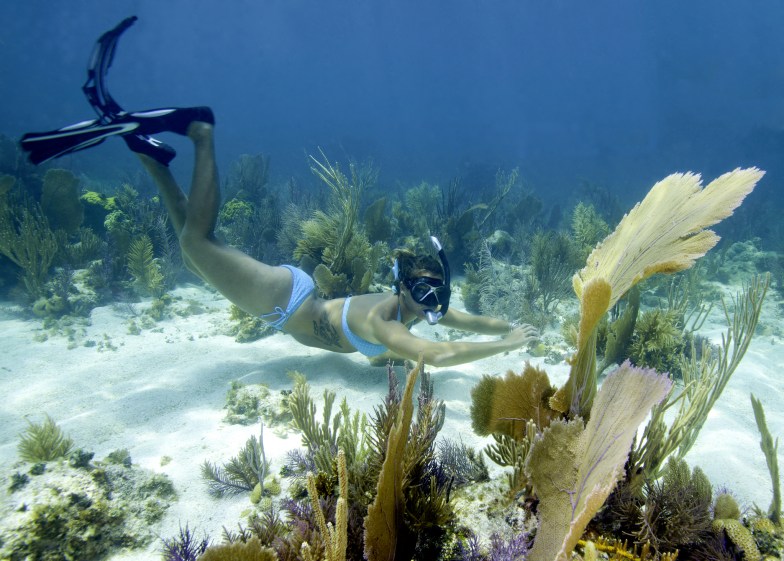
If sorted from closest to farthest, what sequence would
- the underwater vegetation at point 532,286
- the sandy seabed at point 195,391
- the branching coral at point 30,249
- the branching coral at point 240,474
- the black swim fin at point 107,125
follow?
the branching coral at point 240,474, the sandy seabed at point 195,391, the black swim fin at point 107,125, the underwater vegetation at point 532,286, the branching coral at point 30,249

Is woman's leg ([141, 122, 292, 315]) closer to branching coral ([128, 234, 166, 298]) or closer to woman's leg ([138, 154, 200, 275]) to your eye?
woman's leg ([138, 154, 200, 275])

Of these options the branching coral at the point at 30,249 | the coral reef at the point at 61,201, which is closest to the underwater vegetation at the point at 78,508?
the branching coral at the point at 30,249

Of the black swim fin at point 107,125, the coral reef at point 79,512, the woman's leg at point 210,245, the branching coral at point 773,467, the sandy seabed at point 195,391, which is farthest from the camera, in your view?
the woman's leg at point 210,245

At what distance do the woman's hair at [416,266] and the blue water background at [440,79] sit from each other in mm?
26108

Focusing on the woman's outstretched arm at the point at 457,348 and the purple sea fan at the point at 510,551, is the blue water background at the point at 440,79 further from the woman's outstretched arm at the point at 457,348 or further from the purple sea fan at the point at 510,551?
the purple sea fan at the point at 510,551

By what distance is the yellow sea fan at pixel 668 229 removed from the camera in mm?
1715

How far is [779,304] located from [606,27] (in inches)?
4628

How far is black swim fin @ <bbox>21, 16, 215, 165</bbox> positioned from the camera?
171 inches

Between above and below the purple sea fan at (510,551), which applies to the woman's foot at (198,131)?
above

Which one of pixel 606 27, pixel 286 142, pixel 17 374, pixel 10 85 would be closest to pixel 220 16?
pixel 10 85

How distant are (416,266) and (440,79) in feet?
433

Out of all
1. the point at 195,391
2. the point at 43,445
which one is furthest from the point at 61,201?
the point at 43,445

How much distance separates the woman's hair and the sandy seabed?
1.51 meters

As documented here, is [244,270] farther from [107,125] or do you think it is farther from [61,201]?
[61,201]
